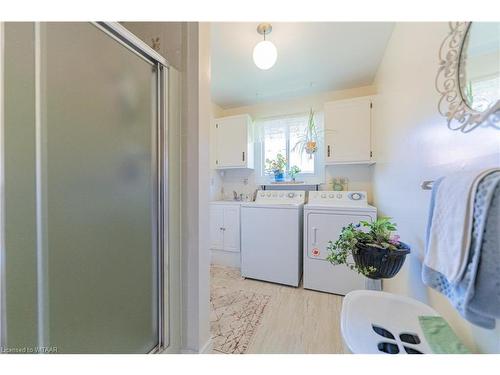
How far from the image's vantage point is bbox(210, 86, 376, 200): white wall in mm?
2504

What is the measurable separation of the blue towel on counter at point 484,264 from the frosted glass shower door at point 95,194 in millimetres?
1213

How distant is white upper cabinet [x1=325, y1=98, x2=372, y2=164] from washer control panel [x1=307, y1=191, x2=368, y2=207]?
0.39m

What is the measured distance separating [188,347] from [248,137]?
7.70 ft

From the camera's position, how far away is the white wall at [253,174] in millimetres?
2504

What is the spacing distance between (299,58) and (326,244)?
1913 millimetres

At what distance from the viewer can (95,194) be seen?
805 mm

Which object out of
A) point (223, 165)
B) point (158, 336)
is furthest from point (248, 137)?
point (158, 336)

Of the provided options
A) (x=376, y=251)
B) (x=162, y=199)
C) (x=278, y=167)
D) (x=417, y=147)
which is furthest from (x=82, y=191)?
(x=278, y=167)

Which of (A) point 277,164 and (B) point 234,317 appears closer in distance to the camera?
(B) point 234,317

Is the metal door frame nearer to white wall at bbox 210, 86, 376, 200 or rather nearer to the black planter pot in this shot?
the black planter pot

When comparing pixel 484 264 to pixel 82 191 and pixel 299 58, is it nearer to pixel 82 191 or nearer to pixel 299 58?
pixel 82 191

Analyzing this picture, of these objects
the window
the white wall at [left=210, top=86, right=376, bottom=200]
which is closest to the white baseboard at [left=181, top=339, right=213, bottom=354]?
the white wall at [left=210, top=86, right=376, bottom=200]
